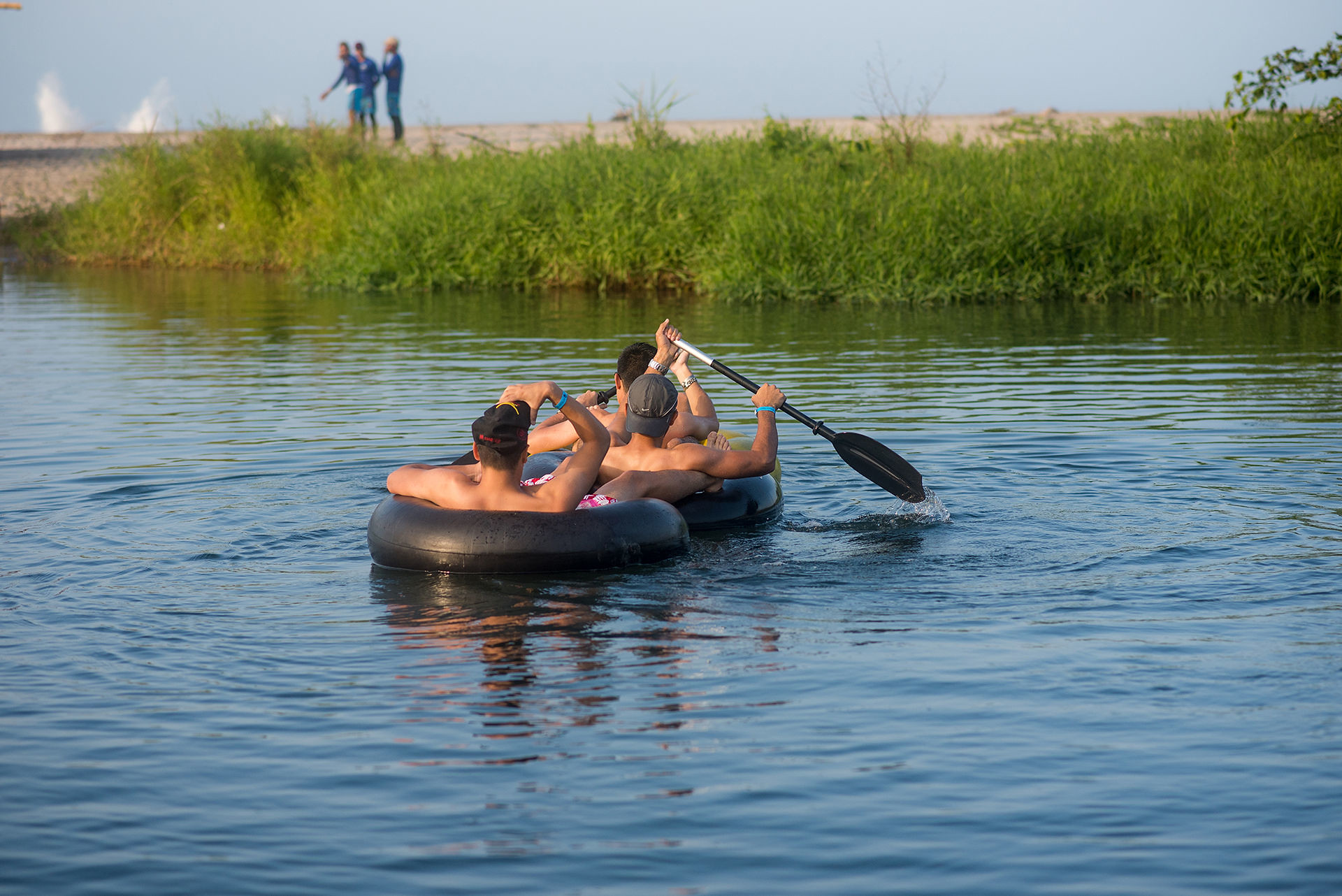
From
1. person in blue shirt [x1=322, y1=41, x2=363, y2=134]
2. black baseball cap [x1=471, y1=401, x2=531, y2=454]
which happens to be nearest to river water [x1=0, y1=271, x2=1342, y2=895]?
black baseball cap [x1=471, y1=401, x2=531, y2=454]

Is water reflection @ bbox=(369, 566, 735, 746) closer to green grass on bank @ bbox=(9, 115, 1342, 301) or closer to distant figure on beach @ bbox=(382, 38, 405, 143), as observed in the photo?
green grass on bank @ bbox=(9, 115, 1342, 301)

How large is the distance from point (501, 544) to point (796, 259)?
13.3 m

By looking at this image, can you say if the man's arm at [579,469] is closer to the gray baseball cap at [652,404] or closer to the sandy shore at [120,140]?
the gray baseball cap at [652,404]

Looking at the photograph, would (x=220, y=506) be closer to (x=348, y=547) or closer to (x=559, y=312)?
(x=348, y=547)

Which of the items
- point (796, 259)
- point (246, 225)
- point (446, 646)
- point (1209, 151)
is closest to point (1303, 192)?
point (1209, 151)

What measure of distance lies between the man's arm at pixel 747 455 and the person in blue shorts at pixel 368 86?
77.3 ft

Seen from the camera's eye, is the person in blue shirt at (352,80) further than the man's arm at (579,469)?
Yes

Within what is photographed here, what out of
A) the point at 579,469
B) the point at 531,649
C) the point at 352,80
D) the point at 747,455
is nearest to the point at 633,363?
the point at 747,455

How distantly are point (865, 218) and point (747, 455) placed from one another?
11980 mm

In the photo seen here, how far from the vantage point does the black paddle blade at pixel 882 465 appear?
788 centimetres

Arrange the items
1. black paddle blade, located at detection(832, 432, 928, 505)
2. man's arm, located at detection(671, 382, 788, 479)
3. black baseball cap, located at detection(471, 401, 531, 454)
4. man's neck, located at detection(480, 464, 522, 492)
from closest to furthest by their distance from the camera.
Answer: black baseball cap, located at detection(471, 401, 531, 454) → man's neck, located at detection(480, 464, 522, 492) → man's arm, located at detection(671, 382, 788, 479) → black paddle blade, located at detection(832, 432, 928, 505)

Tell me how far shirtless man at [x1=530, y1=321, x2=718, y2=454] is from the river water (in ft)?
2.62

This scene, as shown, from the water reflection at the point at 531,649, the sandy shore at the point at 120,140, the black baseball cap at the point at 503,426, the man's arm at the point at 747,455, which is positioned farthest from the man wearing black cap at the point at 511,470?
the sandy shore at the point at 120,140

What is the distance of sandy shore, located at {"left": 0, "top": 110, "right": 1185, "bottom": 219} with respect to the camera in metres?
32.9
